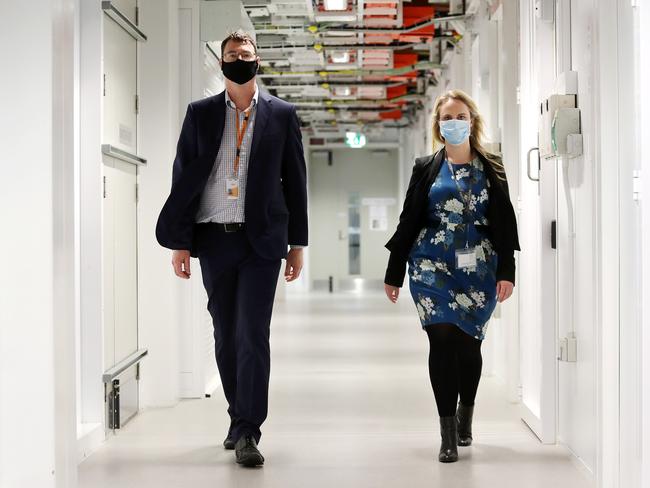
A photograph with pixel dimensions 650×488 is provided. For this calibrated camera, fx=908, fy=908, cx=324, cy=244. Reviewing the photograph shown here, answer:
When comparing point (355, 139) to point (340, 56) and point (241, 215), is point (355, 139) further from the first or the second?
point (241, 215)

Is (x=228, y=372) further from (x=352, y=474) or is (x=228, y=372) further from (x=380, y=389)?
(x=380, y=389)

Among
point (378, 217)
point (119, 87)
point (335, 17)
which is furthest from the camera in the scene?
point (378, 217)

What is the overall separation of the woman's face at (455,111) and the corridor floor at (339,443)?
1425mm

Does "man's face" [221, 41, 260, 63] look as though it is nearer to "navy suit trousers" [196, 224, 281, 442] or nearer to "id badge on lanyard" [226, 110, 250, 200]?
"id badge on lanyard" [226, 110, 250, 200]

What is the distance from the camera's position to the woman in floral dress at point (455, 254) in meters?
3.69

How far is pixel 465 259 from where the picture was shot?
3.68 meters

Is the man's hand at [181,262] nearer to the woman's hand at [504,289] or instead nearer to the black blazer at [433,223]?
the black blazer at [433,223]

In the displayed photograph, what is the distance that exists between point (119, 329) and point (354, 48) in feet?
19.0

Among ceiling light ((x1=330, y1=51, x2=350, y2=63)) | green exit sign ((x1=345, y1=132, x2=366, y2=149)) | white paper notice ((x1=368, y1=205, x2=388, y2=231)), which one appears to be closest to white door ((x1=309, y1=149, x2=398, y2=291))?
white paper notice ((x1=368, y1=205, x2=388, y2=231))

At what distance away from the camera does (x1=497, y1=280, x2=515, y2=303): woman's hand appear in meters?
3.67

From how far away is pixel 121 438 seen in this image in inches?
166

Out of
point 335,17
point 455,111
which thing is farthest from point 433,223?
point 335,17

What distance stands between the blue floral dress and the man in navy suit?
1.74 ft

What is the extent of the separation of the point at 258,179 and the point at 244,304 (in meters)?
0.50
